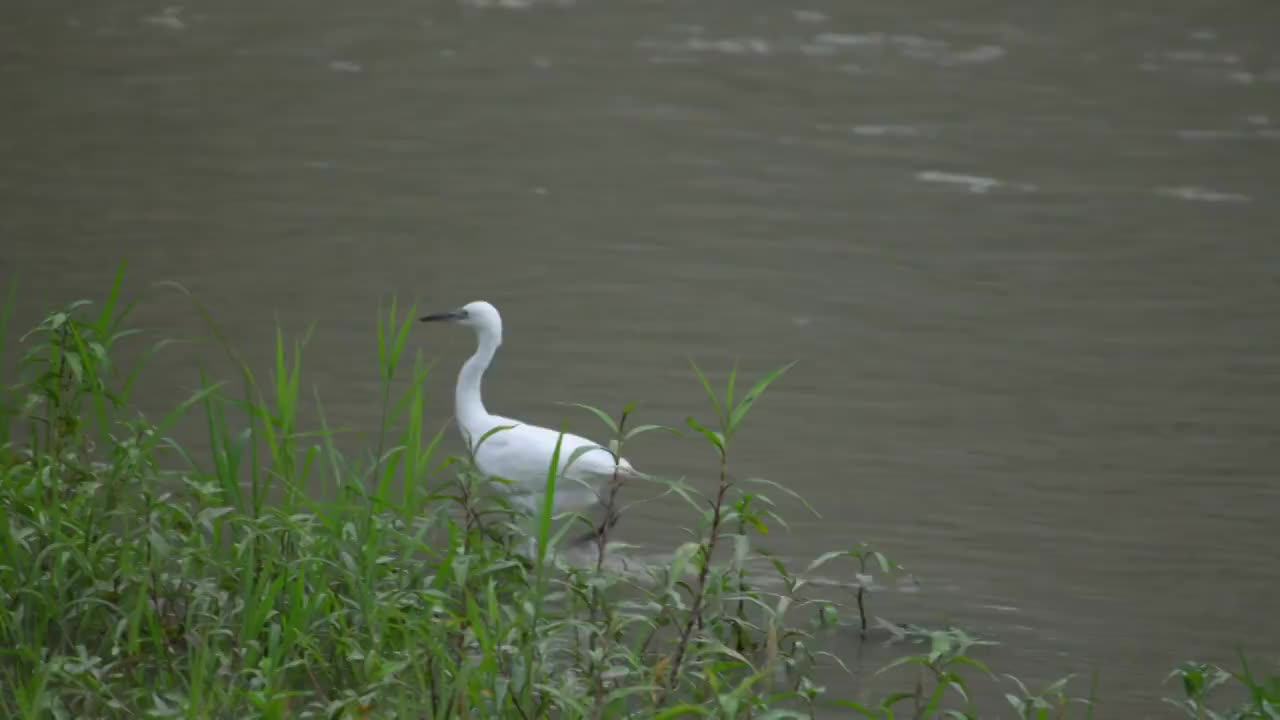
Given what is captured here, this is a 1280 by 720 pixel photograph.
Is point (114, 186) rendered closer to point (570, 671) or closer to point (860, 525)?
point (860, 525)

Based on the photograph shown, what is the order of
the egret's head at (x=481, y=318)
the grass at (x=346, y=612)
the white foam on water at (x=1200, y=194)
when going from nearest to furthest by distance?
the grass at (x=346, y=612)
the egret's head at (x=481, y=318)
the white foam on water at (x=1200, y=194)

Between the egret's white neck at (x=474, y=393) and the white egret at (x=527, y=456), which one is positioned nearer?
the white egret at (x=527, y=456)

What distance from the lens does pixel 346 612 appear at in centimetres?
409

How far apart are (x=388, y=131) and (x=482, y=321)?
589 centimetres

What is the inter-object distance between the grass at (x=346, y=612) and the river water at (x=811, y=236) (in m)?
0.85

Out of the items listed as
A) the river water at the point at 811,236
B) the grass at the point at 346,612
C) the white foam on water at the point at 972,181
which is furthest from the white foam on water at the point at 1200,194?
the grass at the point at 346,612

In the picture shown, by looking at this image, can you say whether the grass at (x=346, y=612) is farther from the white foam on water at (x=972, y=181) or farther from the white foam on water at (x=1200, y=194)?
the white foam on water at (x=1200, y=194)

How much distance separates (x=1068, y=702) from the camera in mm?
4742

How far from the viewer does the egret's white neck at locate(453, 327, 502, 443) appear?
6.04m

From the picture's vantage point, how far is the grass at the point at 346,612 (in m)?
3.67

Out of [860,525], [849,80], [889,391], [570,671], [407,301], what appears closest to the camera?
[570,671]

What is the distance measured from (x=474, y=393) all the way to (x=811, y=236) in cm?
432

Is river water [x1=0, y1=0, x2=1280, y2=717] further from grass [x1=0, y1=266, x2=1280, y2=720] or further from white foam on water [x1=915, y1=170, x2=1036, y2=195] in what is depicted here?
grass [x1=0, y1=266, x2=1280, y2=720]

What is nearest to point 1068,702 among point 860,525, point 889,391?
point 860,525
